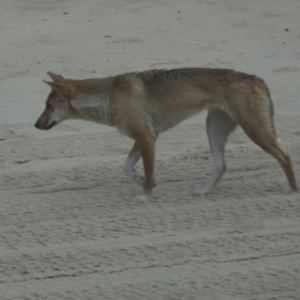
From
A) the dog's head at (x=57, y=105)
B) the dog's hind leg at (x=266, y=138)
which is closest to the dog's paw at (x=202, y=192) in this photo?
the dog's hind leg at (x=266, y=138)

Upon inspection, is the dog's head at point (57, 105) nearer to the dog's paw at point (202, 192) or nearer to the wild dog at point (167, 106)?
the wild dog at point (167, 106)

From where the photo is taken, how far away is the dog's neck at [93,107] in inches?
308

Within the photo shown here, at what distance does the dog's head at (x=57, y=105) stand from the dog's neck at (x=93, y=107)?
0.06 meters

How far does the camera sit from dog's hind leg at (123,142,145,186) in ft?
25.9

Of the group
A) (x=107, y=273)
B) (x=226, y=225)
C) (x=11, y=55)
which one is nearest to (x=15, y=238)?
(x=107, y=273)

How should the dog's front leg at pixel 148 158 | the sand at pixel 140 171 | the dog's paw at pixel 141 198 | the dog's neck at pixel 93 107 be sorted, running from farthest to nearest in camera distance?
the dog's neck at pixel 93 107, the dog's front leg at pixel 148 158, the dog's paw at pixel 141 198, the sand at pixel 140 171

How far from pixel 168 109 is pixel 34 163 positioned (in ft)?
4.90

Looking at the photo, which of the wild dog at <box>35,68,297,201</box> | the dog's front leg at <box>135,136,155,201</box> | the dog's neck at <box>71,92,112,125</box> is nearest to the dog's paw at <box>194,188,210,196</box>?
the wild dog at <box>35,68,297,201</box>

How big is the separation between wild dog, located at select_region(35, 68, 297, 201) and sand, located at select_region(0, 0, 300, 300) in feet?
1.11

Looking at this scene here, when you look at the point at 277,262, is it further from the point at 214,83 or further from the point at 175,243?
the point at 214,83

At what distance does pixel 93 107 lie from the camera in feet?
25.7

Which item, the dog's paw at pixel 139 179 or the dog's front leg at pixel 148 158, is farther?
the dog's paw at pixel 139 179

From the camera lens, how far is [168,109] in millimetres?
7816

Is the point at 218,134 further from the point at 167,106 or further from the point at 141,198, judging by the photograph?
the point at 141,198
